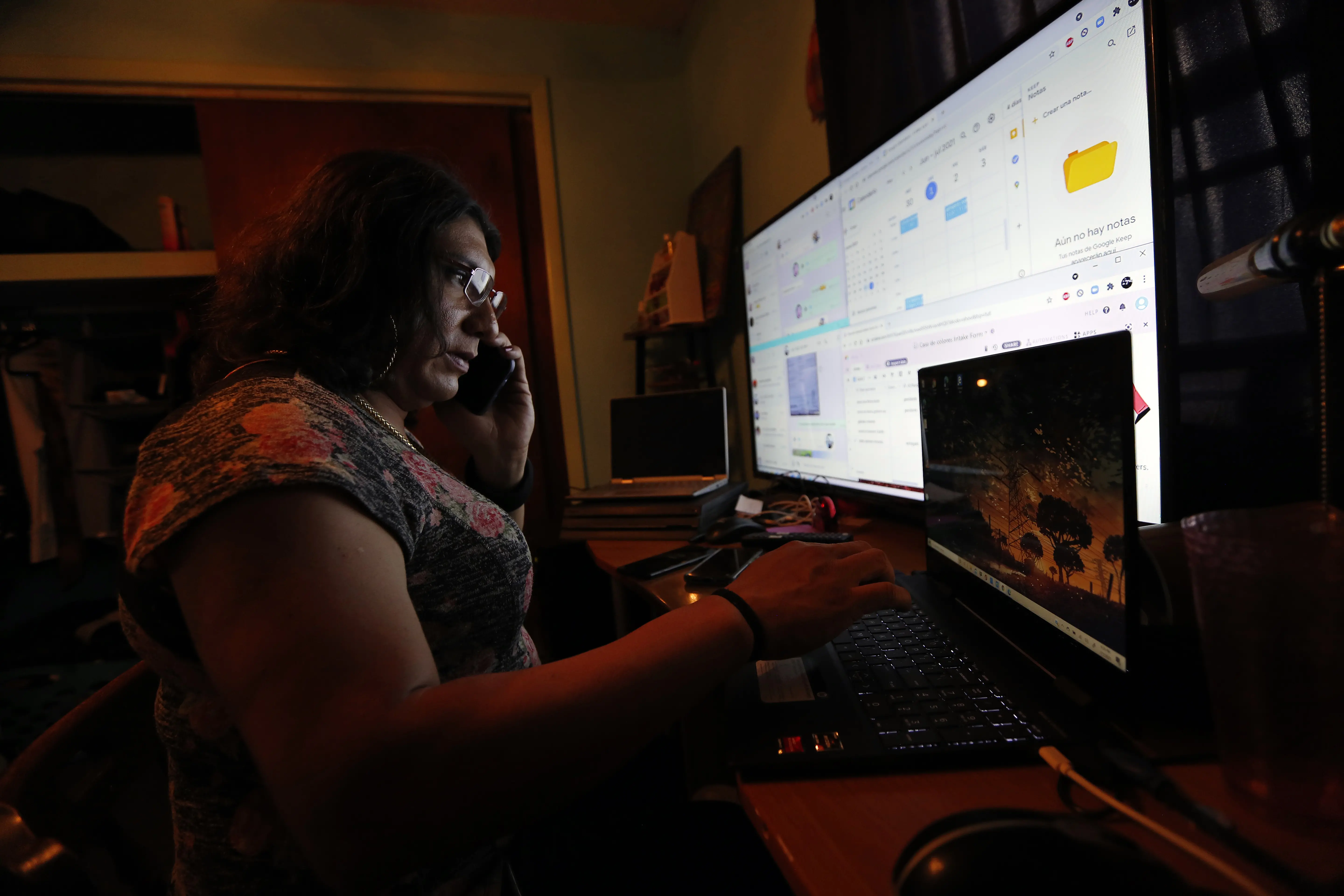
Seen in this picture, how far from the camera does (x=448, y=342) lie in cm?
82

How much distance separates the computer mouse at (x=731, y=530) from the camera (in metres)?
1.19

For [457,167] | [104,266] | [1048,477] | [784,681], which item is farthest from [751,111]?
[104,266]

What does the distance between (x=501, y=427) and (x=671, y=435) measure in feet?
1.91

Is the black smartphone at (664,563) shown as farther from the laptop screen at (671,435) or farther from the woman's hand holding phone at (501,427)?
the laptop screen at (671,435)

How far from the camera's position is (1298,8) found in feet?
1.84

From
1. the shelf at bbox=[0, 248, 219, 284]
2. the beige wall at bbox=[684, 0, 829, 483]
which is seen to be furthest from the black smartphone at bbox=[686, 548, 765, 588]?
the shelf at bbox=[0, 248, 219, 284]

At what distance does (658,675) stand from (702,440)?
48.9 inches

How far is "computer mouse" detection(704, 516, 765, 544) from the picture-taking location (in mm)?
1194

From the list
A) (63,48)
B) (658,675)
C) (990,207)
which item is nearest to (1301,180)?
(990,207)

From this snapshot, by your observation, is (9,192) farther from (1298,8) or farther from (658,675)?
(1298,8)

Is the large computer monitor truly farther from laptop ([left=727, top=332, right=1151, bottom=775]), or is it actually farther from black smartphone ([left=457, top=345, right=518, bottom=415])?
black smartphone ([left=457, top=345, right=518, bottom=415])

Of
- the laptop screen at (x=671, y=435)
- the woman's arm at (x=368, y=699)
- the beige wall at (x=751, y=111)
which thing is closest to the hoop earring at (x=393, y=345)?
the woman's arm at (x=368, y=699)

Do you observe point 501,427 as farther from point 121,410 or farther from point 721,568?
point 121,410

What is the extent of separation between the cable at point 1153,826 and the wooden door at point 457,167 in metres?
2.04
